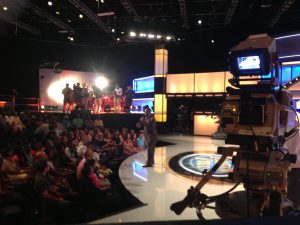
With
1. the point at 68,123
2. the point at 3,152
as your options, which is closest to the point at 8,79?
the point at 68,123

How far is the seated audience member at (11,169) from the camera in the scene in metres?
4.01

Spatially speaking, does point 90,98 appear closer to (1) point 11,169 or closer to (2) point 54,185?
(1) point 11,169

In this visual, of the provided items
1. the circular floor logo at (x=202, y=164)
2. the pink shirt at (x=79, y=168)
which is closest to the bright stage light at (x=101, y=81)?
the circular floor logo at (x=202, y=164)

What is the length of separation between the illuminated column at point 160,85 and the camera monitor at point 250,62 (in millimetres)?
9465

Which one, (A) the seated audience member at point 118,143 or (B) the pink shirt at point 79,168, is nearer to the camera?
(B) the pink shirt at point 79,168

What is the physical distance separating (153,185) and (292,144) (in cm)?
268

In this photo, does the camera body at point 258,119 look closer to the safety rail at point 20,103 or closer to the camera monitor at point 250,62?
the camera monitor at point 250,62

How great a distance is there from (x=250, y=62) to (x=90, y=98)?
9508 millimetres

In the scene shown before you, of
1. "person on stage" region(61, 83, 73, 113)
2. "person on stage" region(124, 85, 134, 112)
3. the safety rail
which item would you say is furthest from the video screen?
"person on stage" region(124, 85, 134, 112)

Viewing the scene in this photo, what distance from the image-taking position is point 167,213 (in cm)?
344

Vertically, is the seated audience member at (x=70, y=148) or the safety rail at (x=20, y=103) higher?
the safety rail at (x=20, y=103)

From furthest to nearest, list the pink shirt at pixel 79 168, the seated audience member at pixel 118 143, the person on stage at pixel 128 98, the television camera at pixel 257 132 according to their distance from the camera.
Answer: the person on stage at pixel 128 98, the seated audience member at pixel 118 143, the pink shirt at pixel 79 168, the television camera at pixel 257 132

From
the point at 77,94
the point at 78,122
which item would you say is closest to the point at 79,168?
the point at 78,122

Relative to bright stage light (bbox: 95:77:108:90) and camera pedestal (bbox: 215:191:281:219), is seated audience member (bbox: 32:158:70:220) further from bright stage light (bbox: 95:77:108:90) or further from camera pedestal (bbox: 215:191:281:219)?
bright stage light (bbox: 95:77:108:90)
